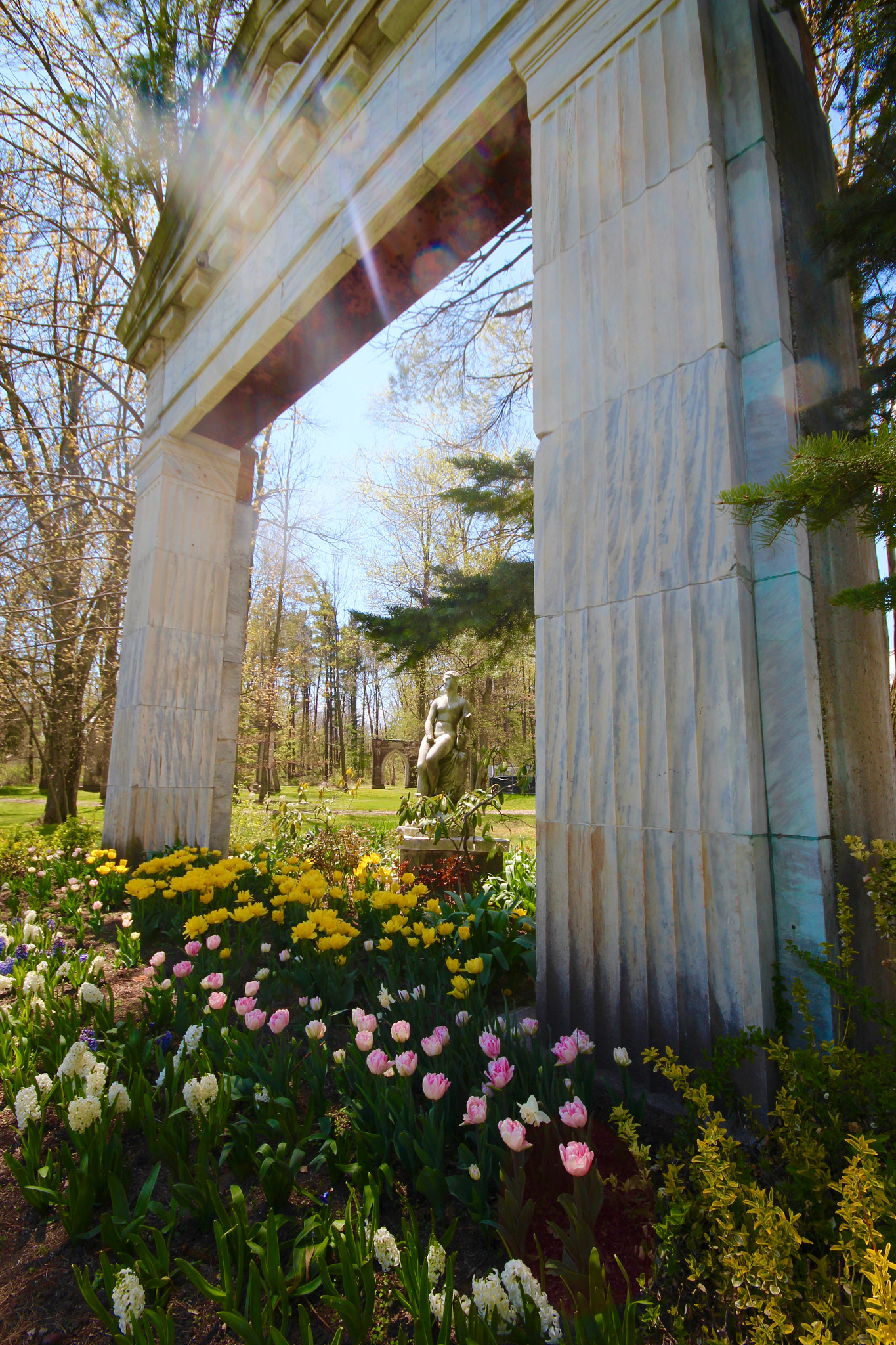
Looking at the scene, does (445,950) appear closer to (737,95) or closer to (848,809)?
(848,809)

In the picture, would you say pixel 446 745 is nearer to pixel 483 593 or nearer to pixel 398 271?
pixel 483 593

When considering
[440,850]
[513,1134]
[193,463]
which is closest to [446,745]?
[440,850]

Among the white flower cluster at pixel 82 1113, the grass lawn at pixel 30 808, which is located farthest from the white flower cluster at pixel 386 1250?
the grass lawn at pixel 30 808

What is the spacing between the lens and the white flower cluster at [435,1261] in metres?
1.13

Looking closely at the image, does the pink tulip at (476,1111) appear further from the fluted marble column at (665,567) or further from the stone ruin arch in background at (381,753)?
the stone ruin arch in background at (381,753)

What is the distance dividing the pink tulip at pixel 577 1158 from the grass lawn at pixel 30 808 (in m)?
8.32

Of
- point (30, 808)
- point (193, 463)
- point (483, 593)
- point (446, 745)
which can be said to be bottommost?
point (30, 808)

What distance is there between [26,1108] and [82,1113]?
0.77 feet

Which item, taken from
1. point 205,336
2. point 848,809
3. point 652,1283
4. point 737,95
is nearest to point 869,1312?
point 652,1283

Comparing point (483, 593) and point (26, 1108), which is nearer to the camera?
point (26, 1108)

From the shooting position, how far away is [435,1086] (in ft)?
4.83

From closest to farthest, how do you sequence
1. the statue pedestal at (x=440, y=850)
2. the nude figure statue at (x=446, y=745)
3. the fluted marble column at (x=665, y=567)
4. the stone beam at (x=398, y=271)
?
1. the fluted marble column at (x=665, y=567)
2. the stone beam at (x=398, y=271)
3. the statue pedestal at (x=440, y=850)
4. the nude figure statue at (x=446, y=745)

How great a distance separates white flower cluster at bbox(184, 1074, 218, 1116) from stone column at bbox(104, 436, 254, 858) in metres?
4.05

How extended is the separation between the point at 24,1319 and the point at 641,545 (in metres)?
2.40
